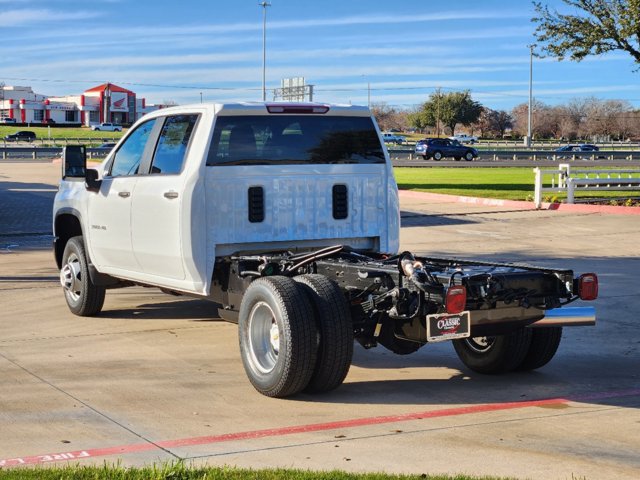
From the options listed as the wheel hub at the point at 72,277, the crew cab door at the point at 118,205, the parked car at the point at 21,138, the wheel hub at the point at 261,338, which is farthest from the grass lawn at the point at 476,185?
the parked car at the point at 21,138

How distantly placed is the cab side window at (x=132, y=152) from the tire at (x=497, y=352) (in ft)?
11.3

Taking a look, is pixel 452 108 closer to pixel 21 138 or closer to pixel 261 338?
pixel 21 138

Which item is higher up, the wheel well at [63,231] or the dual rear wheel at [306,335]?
the wheel well at [63,231]

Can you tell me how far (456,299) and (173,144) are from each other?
3.31 m

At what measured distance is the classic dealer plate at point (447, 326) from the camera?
21.9 feet

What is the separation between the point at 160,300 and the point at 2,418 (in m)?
5.12

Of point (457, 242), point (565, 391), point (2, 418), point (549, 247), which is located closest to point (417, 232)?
point (457, 242)

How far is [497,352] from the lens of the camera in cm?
791

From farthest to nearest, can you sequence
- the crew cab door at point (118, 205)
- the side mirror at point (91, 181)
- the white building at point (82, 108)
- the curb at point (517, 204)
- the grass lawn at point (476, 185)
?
the white building at point (82, 108) → the grass lawn at point (476, 185) → the curb at point (517, 204) → the side mirror at point (91, 181) → the crew cab door at point (118, 205)

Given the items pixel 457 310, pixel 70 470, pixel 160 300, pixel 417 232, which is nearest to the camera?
pixel 70 470

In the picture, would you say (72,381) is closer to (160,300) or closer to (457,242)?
(160,300)

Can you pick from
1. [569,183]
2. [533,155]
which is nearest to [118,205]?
[569,183]

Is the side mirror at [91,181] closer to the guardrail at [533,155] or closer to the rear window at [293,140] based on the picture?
the rear window at [293,140]

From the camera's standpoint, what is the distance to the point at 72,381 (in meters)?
7.74
